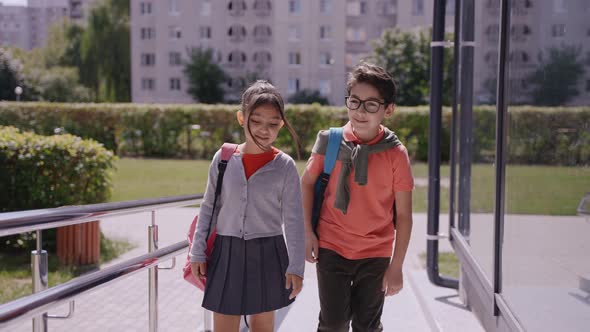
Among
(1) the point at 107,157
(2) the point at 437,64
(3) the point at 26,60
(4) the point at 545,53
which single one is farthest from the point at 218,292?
(3) the point at 26,60

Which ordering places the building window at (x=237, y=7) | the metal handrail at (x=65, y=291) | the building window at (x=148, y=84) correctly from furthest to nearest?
the building window at (x=148, y=84) → the building window at (x=237, y=7) → the metal handrail at (x=65, y=291)

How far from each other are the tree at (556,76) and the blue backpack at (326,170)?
856mm

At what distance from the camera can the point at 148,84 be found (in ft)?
170

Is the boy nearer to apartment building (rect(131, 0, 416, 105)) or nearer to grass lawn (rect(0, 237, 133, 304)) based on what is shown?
grass lawn (rect(0, 237, 133, 304))

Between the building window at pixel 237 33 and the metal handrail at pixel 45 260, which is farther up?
the building window at pixel 237 33

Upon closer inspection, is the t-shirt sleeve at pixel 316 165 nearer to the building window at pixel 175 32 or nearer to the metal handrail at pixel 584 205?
the metal handrail at pixel 584 205

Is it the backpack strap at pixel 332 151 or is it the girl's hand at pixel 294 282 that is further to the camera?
the backpack strap at pixel 332 151

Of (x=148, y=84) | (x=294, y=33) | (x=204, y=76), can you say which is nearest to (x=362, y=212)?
(x=294, y=33)

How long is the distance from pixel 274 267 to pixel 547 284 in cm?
109

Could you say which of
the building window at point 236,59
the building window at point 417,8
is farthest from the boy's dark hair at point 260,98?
the building window at point 236,59

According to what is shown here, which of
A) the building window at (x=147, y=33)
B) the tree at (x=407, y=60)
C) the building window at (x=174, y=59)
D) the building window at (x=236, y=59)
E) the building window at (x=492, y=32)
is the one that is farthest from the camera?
the building window at (x=174, y=59)

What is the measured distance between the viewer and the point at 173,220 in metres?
9.77

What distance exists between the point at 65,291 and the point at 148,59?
5070cm

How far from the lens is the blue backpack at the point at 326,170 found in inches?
109
